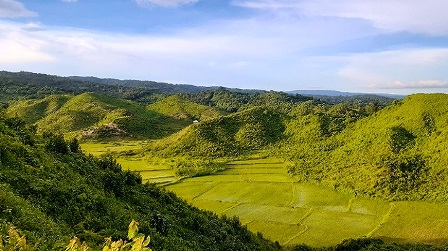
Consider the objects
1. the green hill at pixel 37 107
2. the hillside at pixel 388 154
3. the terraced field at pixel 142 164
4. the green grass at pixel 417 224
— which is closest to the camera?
the green grass at pixel 417 224

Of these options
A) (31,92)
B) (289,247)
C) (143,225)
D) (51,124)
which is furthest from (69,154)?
(31,92)

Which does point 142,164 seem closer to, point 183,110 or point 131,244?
point 131,244

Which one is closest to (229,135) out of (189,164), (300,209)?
(189,164)

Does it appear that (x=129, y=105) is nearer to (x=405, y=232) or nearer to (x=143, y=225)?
(x=405, y=232)

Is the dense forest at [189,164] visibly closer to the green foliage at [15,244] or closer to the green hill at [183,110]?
the green foliage at [15,244]

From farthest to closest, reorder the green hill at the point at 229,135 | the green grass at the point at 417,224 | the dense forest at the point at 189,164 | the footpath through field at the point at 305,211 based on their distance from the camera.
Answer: the green hill at the point at 229,135 < the footpath through field at the point at 305,211 < the green grass at the point at 417,224 < the dense forest at the point at 189,164

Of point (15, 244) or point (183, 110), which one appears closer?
point (15, 244)

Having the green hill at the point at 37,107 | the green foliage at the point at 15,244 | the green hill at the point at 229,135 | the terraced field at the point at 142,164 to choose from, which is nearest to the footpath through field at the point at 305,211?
the terraced field at the point at 142,164
